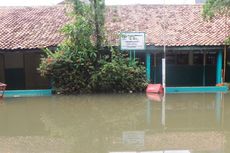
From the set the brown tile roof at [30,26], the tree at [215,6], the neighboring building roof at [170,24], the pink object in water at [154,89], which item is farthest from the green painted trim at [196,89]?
the brown tile roof at [30,26]

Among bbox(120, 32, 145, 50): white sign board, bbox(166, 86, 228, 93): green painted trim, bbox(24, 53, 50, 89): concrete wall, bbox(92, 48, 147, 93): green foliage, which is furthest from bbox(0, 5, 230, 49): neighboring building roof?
bbox(166, 86, 228, 93): green painted trim

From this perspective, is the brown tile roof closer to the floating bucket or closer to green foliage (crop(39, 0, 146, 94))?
green foliage (crop(39, 0, 146, 94))

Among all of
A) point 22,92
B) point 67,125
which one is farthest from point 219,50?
point 67,125

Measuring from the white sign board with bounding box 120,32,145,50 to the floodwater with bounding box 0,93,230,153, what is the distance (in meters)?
3.38

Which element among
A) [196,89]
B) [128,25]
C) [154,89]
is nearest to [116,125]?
[154,89]

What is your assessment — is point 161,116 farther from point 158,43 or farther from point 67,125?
point 158,43

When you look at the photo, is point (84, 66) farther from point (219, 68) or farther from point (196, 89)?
point (219, 68)

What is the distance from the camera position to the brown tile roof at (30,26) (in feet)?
62.6

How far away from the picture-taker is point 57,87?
1812 centimetres

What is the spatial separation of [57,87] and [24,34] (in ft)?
12.9

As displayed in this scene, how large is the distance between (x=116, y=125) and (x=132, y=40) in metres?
8.70

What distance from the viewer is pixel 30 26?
2100cm

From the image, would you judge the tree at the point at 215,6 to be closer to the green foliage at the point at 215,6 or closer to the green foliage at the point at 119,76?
the green foliage at the point at 215,6

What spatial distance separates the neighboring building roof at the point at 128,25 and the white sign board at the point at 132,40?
591mm
